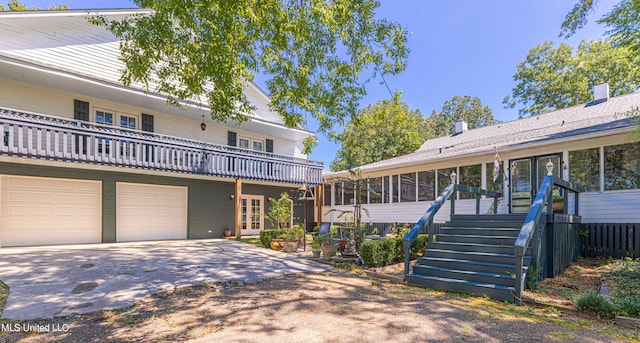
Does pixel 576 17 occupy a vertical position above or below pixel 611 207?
above

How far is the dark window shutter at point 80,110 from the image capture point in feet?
35.9

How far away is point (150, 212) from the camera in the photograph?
40.4 feet

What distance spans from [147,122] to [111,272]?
7774 mm

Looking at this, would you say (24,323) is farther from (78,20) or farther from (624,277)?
(78,20)

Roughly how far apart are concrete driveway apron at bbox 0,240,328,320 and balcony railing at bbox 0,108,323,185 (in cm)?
287

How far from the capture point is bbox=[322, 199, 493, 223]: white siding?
438 inches

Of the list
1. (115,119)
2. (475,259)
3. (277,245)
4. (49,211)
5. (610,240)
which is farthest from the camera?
(115,119)

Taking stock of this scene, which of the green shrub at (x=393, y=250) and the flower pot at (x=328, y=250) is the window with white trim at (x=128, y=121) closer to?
the flower pot at (x=328, y=250)

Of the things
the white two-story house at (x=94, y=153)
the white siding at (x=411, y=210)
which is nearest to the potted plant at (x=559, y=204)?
the white siding at (x=411, y=210)

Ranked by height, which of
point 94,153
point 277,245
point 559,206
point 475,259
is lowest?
point 277,245

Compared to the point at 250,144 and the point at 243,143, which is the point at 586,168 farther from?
the point at 243,143

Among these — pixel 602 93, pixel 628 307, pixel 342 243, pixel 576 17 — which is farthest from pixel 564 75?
pixel 628 307

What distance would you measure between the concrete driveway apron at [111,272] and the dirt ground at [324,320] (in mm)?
488

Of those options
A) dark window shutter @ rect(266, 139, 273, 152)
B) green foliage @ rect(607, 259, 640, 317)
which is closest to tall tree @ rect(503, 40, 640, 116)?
green foliage @ rect(607, 259, 640, 317)
